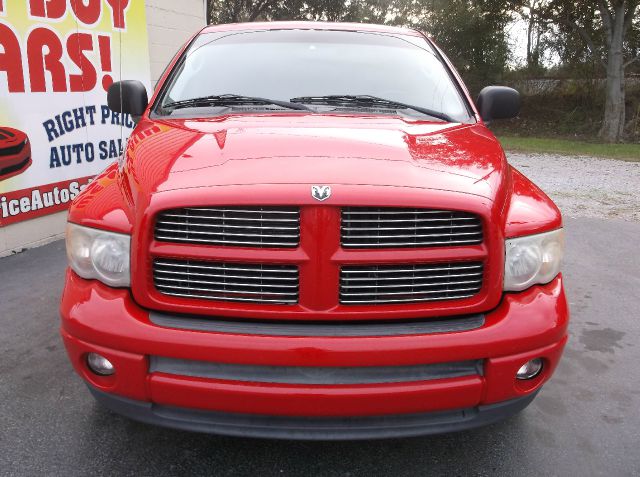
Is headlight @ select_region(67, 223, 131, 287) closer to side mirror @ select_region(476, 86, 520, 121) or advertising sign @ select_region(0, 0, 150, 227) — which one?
side mirror @ select_region(476, 86, 520, 121)

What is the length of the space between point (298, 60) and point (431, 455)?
2220mm

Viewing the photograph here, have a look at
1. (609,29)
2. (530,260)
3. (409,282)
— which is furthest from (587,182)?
(609,29)

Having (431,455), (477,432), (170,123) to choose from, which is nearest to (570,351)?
(477,432)

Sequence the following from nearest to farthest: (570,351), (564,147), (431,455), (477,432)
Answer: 1. (431,455)
2. (477,432)
3. (570,351)
4. (564,147)

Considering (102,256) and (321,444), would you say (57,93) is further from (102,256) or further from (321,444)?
(321,444)

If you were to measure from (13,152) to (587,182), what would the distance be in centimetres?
934

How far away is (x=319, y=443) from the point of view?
8.23 ft

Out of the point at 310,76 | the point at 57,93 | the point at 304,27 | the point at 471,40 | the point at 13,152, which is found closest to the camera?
the point at 310,76

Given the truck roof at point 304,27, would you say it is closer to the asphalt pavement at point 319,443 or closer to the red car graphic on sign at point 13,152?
the asphalt pavement at point 319,443

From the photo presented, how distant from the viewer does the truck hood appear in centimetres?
202

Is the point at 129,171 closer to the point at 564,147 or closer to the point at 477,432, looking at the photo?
the point at 477,432

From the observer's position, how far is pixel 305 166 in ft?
6.76

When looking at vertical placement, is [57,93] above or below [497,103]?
below

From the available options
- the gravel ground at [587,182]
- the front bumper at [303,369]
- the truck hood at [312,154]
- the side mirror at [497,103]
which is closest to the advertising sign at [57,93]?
the truck hood at [312,154]
